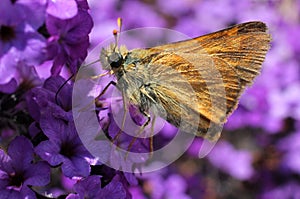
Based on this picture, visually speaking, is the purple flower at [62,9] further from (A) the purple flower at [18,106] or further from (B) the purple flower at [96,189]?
(B) the purple flower at [96,189]

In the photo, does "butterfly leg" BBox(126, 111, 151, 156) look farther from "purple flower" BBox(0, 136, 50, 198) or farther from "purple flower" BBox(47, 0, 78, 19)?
"purple flower" BBox(47, 0, 78, 19)

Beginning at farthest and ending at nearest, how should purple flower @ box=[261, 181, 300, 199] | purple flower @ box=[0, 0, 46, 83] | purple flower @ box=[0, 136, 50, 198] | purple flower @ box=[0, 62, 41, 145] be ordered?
purple flower @ box=[261, 181, 300, 199]
purple flower @ box=[0, 62, 41, 145]
purple flower @ box=[0, 136, 50, 198]
purple flower @ box=[0, 0, 46, 83]

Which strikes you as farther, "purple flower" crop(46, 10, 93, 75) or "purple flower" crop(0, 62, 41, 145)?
"purple flower" crop(0, 62, 41, 145)

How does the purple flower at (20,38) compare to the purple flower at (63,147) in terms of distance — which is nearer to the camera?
the purple flower at (20,38)

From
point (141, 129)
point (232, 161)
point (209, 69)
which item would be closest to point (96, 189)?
point (141, 129)

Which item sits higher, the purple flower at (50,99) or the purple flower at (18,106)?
the purple flower at (50,99)

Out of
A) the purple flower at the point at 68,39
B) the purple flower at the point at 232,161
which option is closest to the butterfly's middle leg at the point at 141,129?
the purple flower at the point at 68,39

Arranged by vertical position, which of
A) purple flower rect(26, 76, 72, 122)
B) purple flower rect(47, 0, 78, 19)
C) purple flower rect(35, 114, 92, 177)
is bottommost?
purple flower rect(35, 114, 92, 177)

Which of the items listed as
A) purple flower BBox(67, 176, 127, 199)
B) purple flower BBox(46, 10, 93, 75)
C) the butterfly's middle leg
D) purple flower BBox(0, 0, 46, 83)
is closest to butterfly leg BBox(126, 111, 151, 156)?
the butterfly's middle leg
